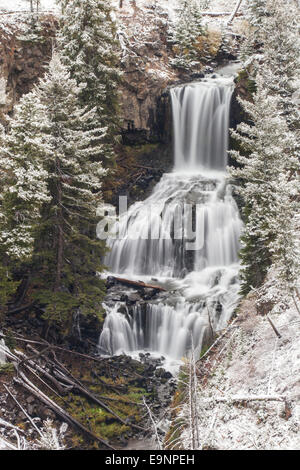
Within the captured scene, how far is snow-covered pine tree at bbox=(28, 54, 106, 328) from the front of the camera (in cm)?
1524

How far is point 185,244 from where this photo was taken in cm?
2361

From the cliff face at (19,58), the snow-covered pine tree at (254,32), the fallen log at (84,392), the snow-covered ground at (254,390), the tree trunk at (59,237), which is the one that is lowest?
the fallen log at (84,392)

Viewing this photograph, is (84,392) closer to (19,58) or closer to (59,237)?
(59,237)

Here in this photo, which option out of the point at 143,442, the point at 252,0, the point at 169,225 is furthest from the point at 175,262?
the point at 252,0

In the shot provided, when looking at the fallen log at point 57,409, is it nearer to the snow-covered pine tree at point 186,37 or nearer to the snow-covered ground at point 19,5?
the snow-covered ground at point 19,5

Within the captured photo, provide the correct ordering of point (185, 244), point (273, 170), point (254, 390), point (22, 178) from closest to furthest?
point (254, 390), point (22, 178), point (273, 170), point (185, 244)

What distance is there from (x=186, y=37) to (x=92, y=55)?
682 inches

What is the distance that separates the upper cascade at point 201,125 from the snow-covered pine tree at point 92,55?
1059 centimetres

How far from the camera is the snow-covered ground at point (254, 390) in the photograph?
8.35 m

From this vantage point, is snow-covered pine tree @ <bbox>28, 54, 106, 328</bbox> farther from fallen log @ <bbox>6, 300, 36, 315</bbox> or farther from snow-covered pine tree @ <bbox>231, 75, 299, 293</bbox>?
snow-covered pine tree @ <bbox>231, 75, 299, 293</bbox>

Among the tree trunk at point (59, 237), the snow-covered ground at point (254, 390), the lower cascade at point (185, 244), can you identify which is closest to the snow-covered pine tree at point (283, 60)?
the lower cascade at point (185, 244)

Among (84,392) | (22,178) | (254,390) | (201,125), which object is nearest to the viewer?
(254,390)

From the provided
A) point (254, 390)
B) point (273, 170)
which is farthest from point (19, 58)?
point (254, 390)

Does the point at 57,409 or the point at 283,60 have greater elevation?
the point at 283,60
